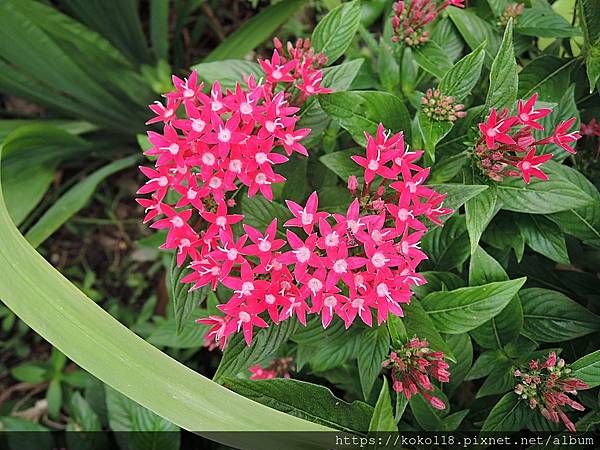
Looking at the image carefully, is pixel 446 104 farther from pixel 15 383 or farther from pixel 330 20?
pixel 15 383

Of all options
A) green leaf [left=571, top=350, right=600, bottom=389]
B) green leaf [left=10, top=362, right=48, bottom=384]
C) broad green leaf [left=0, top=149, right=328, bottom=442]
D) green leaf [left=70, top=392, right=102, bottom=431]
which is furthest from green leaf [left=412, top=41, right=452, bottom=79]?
green leaf [left=10, top=362, right=48, bottom=384]

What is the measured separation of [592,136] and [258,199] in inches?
27.0

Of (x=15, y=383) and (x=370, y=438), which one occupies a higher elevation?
(x=370, y=438)

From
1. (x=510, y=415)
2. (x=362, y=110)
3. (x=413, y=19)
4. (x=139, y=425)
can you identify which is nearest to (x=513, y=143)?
(x=362, y=110)

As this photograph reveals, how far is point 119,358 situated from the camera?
75 cm

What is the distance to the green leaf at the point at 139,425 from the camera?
1304 millimetres

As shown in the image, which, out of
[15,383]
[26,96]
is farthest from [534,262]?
[15,383]

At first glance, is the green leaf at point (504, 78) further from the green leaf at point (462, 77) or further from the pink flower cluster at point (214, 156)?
the pink flower cluster at point (214, 156)

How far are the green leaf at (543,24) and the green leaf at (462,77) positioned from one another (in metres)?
0.24

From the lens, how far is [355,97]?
0.88 m

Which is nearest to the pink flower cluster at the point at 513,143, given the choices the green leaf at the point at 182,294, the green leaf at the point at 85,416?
the green leaf at the point at 182,294

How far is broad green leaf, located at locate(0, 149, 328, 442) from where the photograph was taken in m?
0.72

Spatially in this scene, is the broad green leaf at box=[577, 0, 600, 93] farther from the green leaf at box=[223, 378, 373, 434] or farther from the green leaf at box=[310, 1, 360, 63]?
the green leaf at box=[223, 378, 373, 434]

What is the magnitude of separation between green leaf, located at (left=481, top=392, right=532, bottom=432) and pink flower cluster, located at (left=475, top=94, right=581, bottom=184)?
1.24ft
